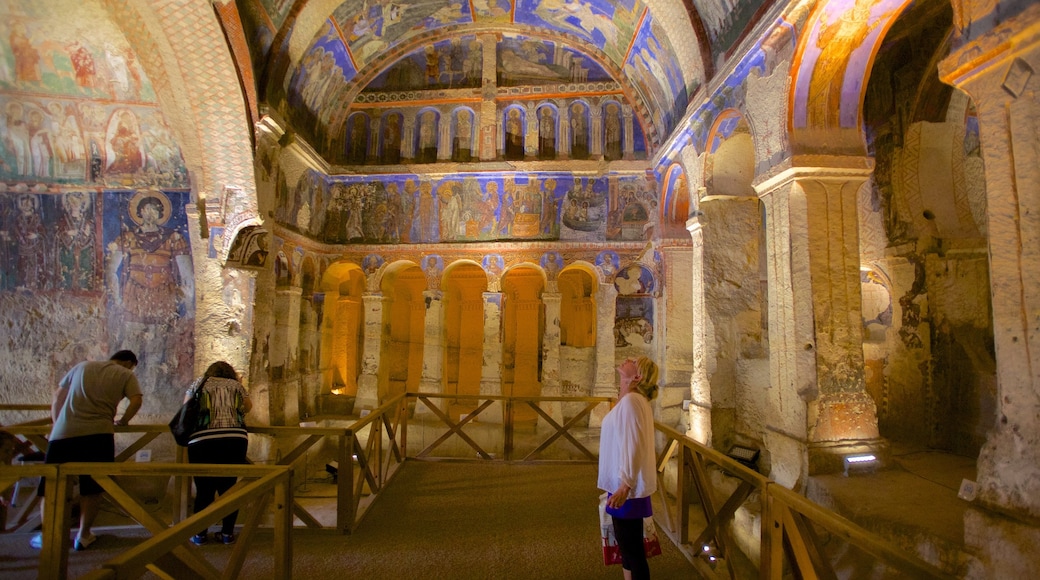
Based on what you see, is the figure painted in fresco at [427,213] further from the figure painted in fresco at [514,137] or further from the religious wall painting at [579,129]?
the religious wall painting at [579,129]

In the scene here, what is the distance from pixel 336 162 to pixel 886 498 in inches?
449

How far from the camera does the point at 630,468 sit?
3131 millimetres

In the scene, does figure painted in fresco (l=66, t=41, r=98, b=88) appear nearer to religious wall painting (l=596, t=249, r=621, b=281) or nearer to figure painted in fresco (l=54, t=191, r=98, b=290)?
figure painted in fresco (l=54, t=191, r=98, b=290)

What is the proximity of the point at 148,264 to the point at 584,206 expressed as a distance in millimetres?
8160

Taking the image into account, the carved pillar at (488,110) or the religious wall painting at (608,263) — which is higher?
the carved pillar at (488,110)

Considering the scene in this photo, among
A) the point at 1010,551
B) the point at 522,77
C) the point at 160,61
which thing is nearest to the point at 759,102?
the point at 1010,551

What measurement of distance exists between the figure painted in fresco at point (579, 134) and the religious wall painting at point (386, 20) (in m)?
3.10

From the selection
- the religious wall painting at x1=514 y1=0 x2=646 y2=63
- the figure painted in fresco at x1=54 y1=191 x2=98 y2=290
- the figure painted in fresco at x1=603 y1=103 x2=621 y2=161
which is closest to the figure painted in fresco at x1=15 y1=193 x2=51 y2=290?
the figure painted in fresco at x1=54 y1=191 x2=98 y2=290

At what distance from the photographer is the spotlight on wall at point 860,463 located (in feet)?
16.3

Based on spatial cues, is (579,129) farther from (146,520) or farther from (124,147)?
(146,520)

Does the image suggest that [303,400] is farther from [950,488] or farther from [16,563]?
[950,488]

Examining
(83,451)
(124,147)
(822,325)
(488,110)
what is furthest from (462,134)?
(83,451)

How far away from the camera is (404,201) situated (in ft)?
38.5

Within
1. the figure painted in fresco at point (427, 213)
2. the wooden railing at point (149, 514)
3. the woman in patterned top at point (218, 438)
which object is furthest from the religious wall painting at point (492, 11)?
the wooden railing at point (149, 514)
